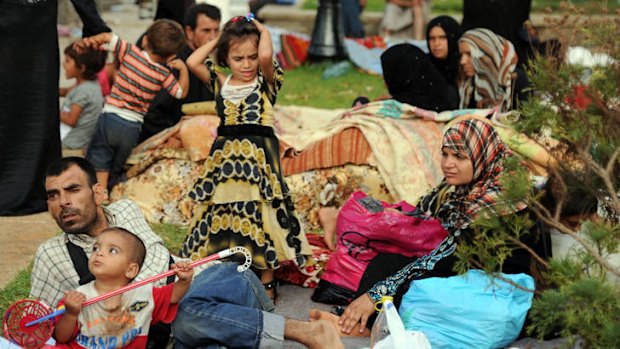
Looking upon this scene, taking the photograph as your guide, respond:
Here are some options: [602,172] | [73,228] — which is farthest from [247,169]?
[602,172]

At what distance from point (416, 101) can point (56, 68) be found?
8.16 ft

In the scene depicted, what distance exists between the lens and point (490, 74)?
7.95 m

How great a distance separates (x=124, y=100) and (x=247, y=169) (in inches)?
73.1

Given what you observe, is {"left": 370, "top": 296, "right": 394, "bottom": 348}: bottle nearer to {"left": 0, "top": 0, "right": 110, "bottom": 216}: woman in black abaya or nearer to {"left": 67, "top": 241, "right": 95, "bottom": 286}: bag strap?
{"left": 67, "top": 241, "right": 95, "bottom": 286}: bag strap

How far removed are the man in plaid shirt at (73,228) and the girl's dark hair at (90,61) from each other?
300 centimetres

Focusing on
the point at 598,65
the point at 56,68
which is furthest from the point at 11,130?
the point at 598,65

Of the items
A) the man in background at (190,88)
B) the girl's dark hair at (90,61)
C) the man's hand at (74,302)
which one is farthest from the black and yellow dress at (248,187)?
the girl's dark hair at (90,61)

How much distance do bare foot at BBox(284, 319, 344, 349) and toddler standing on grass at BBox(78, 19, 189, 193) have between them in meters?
2.86

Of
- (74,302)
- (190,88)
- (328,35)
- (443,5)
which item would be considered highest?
(74,302)

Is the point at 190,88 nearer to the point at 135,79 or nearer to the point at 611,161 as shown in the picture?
the point at 135,79

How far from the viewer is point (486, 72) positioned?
7.95 m

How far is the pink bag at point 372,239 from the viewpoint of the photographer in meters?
5.64

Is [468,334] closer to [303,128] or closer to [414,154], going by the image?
[414,154]

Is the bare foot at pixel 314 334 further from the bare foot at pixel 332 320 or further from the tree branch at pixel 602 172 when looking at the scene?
the tree branch at pixel 602 172
